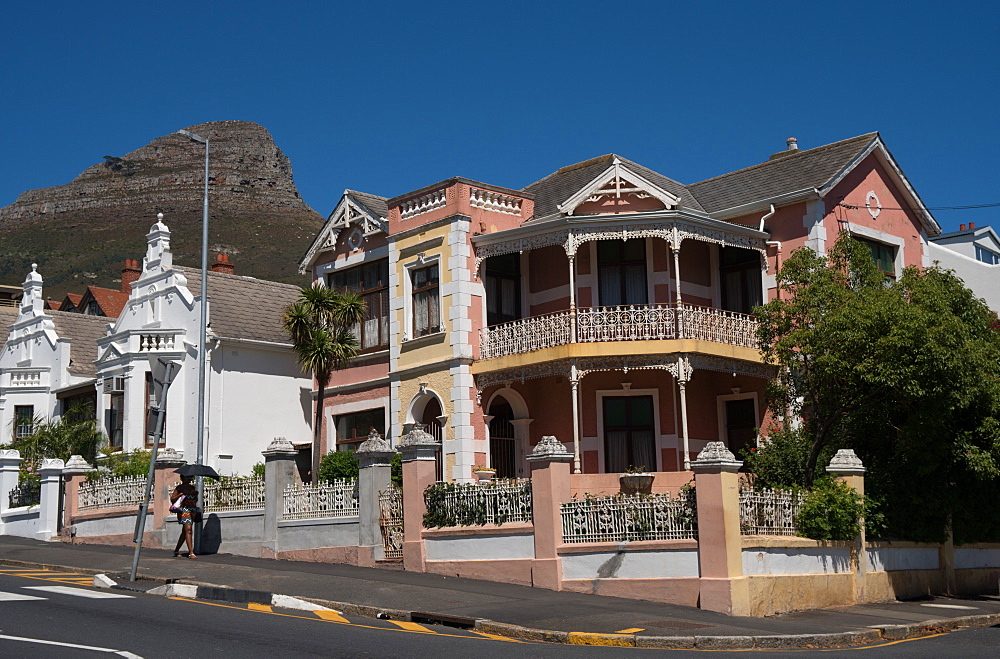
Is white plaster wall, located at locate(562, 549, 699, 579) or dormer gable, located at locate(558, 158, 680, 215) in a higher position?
dormer gable, located at locate(558, 158, 680, 215)

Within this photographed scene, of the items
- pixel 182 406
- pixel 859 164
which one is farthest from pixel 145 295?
pixel 859 164

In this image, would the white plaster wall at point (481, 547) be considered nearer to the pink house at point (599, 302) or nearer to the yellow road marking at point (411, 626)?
the yellow road marking at point (411, 626)

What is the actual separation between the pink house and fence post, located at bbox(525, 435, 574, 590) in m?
5.33

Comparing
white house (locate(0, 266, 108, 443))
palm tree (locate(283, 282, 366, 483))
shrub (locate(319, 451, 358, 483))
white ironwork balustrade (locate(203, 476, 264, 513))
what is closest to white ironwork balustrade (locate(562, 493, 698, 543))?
white ironwork balustrade (locate(203, 476, 264, 513))

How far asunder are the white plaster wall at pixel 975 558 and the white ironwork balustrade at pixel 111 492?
16.2 meters

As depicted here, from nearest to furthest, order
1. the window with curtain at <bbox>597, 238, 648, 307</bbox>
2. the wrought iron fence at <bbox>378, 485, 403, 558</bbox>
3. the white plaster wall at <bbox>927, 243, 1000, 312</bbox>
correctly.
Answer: the wrought iron fence at <bbox>378, 485, 403, 558</bbox>, the window with curtain at <bbox>597, 238, 648, 307</bbox>, the white plaster wall at <bbox>927, 243, 1000, 312</bbox>

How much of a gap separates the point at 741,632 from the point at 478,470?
32.2ft

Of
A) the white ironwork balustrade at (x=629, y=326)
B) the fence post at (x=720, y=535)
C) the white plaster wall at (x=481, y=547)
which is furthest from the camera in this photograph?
the white ironwork balustrade at (x=629, y=326)

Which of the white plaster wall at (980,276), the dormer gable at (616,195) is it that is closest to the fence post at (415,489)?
the dormer gable at (616,195)

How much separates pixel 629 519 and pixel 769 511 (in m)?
2.23

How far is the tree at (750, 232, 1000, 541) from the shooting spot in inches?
747

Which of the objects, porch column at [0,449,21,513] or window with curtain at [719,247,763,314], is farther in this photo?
porch column at [0,449,21,513]

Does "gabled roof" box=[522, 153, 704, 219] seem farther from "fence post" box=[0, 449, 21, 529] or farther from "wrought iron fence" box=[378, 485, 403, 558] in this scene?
"fence post" box=[0, 449, 21, 529]

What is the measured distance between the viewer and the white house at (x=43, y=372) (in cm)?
3712
